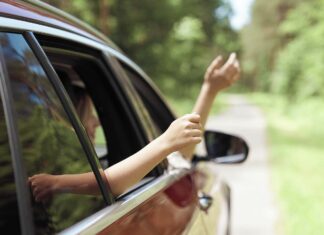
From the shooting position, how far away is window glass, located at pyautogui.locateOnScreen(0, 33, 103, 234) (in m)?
1.68

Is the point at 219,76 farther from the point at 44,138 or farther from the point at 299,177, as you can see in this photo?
the point at 299,177

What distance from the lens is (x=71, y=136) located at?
1.96 metres

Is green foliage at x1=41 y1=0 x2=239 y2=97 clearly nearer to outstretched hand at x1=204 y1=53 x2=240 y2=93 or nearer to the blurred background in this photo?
the blurred background

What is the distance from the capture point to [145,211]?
218cm

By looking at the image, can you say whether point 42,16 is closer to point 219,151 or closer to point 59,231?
point 59,231

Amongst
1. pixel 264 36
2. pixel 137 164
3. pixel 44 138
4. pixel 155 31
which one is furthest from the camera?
pixel 264 36

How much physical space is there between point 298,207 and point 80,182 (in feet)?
22.5

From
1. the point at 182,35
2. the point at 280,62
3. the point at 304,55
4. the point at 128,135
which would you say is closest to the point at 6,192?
the point at 128,135

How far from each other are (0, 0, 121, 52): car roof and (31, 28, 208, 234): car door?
49 mm

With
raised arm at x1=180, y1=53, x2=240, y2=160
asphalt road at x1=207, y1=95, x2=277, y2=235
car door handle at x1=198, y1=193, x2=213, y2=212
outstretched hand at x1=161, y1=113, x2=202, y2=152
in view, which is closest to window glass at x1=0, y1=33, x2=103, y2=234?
outstretched hand at x1=161, y1=113, x2=202, y2=152

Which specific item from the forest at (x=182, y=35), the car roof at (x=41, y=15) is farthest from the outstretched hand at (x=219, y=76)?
the forest at (x=182, y=35)

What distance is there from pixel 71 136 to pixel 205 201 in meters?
1.37

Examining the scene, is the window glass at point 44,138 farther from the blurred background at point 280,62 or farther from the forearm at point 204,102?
the blurred background at point 280,62

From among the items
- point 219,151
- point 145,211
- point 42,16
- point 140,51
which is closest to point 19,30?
point 42,16
